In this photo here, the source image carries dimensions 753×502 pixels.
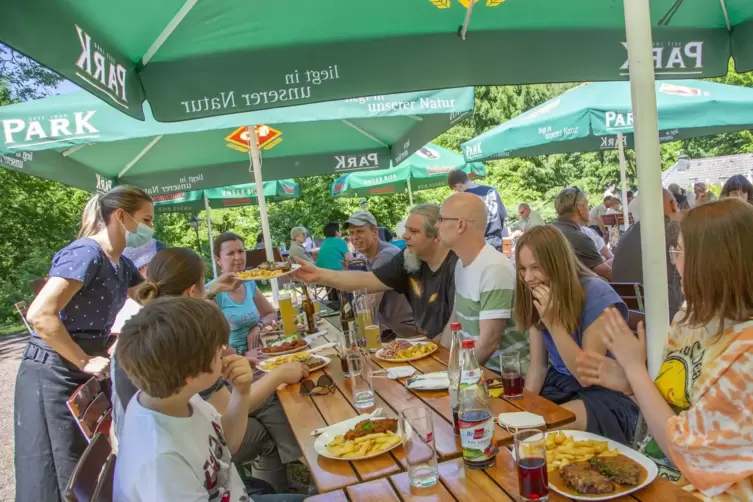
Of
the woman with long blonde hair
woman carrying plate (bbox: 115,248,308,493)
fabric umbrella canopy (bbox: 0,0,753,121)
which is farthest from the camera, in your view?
fabric umbrella canopy (bbox: 0,0,753,121)

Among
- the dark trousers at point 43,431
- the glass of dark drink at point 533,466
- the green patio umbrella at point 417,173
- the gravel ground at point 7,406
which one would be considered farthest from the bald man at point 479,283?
the green patio umbrella at point 417,173

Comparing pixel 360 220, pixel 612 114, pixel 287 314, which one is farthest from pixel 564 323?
pixel 612 114

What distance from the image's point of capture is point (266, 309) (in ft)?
16.0

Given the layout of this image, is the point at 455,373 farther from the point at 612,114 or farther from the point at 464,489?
the point at 612,114

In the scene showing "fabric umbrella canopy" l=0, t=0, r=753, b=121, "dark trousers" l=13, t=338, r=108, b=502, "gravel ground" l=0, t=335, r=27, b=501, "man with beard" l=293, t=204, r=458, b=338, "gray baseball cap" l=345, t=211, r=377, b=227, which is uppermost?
"fabric umbrella canopy" l=0, t=0, r=753, b=121

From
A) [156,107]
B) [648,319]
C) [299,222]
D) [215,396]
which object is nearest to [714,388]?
[648,319]

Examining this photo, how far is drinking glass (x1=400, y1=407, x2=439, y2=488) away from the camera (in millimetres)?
1464

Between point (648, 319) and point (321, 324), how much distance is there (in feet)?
8.73

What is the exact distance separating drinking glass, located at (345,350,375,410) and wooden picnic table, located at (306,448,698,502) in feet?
2.06

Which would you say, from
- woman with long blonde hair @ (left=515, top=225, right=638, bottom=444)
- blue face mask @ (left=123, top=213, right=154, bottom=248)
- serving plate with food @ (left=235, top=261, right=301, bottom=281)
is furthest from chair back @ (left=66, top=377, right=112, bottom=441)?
woman with long blonde hair @ (left=515, top=225, right=638, bottom=444)

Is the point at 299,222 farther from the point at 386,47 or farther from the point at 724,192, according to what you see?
the point at 386,47

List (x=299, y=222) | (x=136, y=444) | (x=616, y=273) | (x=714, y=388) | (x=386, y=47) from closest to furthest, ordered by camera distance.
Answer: (x=714, y=388) < (x=136, y=444) < (x=386, y=47) < (x=616, y=273) < (x=299, y=222)

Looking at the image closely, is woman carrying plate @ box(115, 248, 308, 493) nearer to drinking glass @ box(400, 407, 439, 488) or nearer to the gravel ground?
drinking glass @ box(400, 407, 439, 488)

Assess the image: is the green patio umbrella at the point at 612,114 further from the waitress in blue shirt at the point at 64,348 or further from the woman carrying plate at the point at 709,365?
the waitress in blue shirt at the point at 64,348
